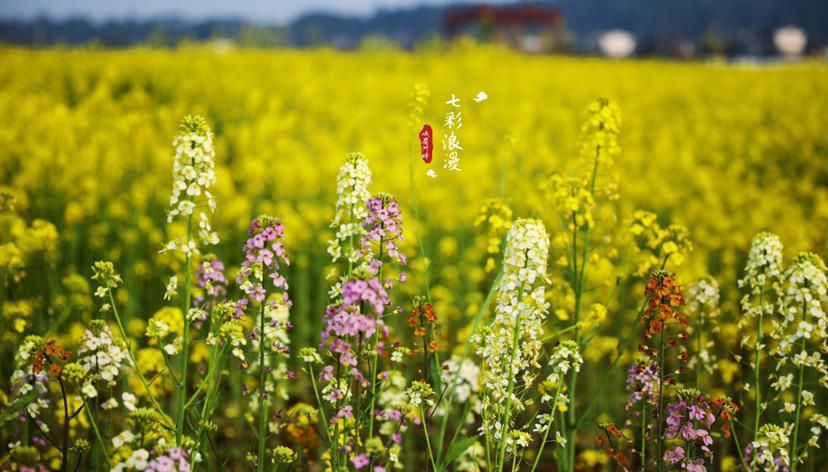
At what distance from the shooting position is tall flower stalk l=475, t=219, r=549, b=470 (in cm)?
230

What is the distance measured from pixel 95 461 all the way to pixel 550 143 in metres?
10.1

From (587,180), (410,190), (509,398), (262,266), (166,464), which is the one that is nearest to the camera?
(166,464)

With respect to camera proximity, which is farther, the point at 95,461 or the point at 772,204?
the point at 772,204

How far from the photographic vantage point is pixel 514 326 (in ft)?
8.04

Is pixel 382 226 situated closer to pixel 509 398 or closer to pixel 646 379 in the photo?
pixel 509 398

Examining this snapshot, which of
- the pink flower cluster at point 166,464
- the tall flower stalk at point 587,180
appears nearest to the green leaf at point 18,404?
the pink flower cluster at point 166,464

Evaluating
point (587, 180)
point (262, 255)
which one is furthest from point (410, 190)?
point (262, 255)

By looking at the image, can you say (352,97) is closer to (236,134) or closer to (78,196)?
(236,134)

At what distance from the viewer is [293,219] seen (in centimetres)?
607

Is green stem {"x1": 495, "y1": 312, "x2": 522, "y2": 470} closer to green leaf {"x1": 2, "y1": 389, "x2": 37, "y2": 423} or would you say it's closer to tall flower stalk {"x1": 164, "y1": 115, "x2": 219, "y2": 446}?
tall flower stalk {"x1": 164, "y1": 115, "x2": 219, "y2": 446}

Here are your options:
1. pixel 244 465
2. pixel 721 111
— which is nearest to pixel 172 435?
pixel 244 465

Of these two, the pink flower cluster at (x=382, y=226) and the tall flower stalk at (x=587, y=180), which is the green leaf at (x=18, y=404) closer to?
the pink flower cluster at (x=382, y=226)

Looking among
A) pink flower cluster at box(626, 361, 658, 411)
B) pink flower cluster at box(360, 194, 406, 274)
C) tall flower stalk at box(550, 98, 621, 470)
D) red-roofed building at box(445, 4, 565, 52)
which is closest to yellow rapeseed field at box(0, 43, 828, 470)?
tall flower stalk at box(550, 98, 621, 470)

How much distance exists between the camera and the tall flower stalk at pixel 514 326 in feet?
7.55
